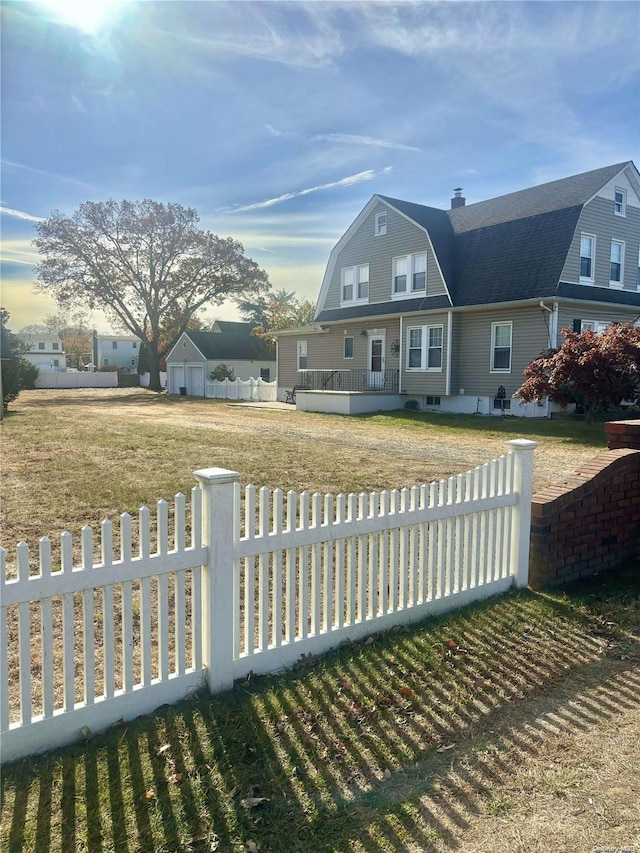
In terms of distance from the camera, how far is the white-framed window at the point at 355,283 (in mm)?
23922

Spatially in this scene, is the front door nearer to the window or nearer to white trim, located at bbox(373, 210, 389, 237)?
the window

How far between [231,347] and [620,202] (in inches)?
1108

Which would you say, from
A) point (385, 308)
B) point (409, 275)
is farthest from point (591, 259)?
point (385, 308)

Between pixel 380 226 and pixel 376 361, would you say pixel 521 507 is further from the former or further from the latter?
pixel 380 226

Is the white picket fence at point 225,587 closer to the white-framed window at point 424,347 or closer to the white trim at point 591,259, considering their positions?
the white trim at point 591,259

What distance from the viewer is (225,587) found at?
122 inches

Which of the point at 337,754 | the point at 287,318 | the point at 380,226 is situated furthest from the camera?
the point at 287,318

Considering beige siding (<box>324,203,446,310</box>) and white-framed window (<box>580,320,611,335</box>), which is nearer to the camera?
white-framed window (<box>580,320,611,335</box>)

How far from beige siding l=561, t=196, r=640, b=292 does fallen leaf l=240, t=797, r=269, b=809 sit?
17.9 meters

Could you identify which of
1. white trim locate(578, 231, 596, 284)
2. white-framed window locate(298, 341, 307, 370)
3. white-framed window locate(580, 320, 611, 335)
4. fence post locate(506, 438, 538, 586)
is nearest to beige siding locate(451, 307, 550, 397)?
white-framed window locate(580, 320, 611, 335)

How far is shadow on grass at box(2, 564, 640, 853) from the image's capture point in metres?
2.22

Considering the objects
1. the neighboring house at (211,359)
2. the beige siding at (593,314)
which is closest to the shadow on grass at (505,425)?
the beige siding at (593,314)

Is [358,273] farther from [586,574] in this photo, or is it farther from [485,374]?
[586,574]

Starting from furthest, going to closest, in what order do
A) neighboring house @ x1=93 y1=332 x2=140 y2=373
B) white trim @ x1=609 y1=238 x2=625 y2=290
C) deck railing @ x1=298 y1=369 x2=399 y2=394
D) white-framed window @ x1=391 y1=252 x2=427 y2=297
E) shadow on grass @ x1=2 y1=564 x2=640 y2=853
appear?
neighboring house @ x1=93 y1=332 x2=140 y2=373 < deck railing @ x1=298 y1=369 x2=399 y2=394 < white-framed window @ x1=391 y1=252 x2=427 y2=297 < white trim @ x1=609 y1=238 x2=625 y2=290 < shadow on grass @ x1=2 y1=564 x2=640 y2=853
